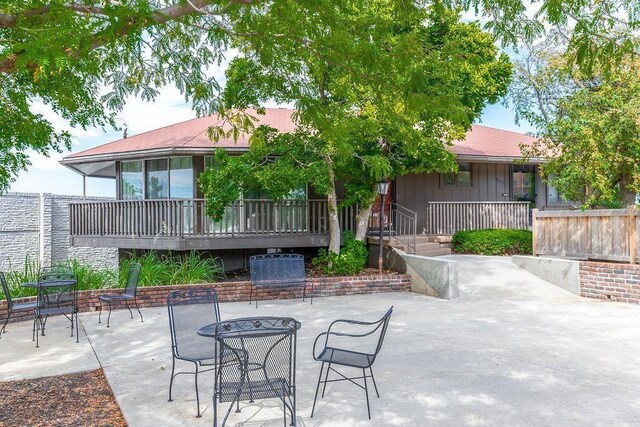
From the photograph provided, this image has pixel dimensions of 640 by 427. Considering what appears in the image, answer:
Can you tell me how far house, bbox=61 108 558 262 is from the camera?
13.0 metres

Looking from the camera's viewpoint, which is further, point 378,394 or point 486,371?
point 486,371

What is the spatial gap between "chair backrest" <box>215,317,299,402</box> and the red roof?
9.65 metres

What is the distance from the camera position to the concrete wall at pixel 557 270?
1134cm

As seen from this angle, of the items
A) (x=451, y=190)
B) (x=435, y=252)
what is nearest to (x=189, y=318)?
(x=435, y=252)

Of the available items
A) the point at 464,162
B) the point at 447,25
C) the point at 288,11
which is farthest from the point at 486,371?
the point at 464,162

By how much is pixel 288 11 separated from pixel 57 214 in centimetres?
1396

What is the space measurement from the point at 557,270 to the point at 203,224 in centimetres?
861

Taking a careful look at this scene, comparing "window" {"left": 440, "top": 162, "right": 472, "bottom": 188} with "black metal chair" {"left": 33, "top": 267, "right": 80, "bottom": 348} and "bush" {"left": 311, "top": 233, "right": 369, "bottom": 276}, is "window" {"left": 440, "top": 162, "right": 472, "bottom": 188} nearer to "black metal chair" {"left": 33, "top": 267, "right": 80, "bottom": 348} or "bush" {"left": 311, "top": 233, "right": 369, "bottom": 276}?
"bush" {"left": 311, "top": 233, "right": 369, "bottom": 276}

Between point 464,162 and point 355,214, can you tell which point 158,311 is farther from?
point 464,162

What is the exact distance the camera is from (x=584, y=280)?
36.6ft

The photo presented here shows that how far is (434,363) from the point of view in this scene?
19.6ft

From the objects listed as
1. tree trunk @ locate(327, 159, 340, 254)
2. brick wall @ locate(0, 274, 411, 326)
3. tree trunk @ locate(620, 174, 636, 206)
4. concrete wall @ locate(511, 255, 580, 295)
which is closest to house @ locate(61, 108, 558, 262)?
tree trunk @ locate(327, 159, 340, 254)

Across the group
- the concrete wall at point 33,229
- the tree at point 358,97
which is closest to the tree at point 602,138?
the tree at point 358,97

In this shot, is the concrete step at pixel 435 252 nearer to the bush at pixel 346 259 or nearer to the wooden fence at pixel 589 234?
the bush at pixel 346 259
